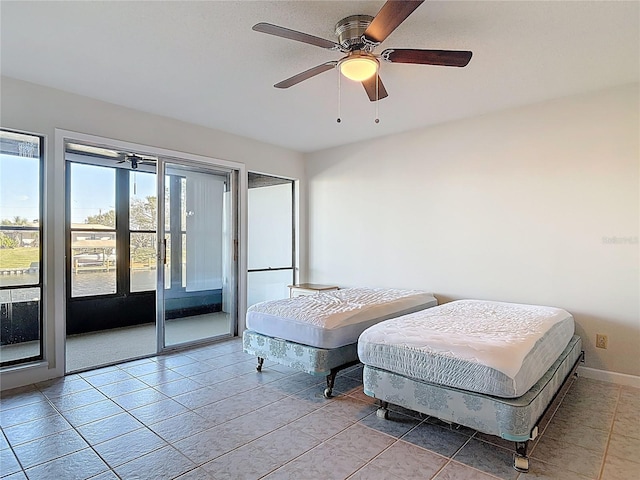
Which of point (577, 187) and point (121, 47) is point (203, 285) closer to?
point (121, 47)

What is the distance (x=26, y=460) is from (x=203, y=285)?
2.67 m

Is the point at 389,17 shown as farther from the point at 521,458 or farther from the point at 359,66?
the point at 521,458

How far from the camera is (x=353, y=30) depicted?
2279 mm

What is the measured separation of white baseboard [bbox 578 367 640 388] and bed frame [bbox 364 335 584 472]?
960mm

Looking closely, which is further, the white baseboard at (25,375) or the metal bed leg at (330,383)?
the white baseboard at (25,375)

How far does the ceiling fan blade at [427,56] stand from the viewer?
2.17m

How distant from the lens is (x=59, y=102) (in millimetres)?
3391

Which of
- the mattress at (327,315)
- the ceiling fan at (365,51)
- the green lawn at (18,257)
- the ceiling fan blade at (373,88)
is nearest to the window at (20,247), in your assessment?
the green lawn at (18,257)

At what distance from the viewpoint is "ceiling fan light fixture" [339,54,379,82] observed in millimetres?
2297

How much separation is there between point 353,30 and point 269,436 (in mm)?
2594

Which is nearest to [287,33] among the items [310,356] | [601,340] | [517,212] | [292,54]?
[292,54]

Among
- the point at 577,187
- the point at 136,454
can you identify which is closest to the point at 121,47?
the point at 136,454

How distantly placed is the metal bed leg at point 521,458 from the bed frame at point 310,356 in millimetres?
1361

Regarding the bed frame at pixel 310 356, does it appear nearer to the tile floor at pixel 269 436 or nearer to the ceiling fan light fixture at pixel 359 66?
the tile floor at pixel 269 436
